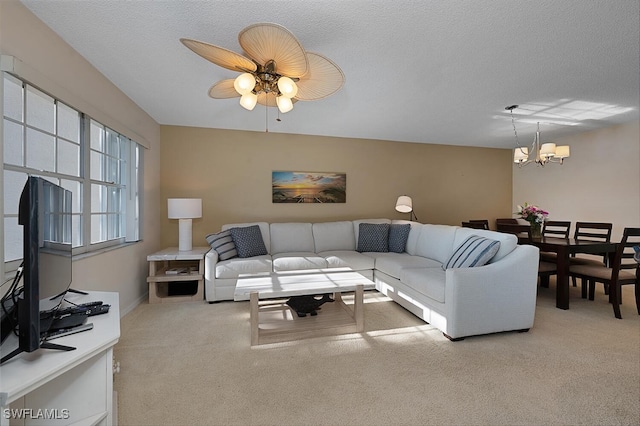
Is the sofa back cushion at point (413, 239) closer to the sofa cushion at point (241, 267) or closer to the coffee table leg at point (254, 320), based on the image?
the sofa cushion at point (241, 267)

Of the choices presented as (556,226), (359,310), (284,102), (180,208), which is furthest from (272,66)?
(556,226)

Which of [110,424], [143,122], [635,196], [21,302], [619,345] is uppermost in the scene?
[143,122]

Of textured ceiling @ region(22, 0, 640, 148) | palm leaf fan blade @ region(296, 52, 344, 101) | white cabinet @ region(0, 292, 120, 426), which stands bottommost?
white cabinet @ region(0, 292, 120, 426)

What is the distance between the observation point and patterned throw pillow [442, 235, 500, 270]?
2.51m

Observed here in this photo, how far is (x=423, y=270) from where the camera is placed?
295 centimetres

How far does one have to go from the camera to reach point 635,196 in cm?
398

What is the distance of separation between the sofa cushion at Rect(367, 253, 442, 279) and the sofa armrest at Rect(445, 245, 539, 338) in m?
0.81

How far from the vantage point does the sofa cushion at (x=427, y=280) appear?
8.14ft

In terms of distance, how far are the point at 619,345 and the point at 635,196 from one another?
3037 millimetres

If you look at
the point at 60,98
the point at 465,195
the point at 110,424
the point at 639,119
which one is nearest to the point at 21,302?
the point at 110,424

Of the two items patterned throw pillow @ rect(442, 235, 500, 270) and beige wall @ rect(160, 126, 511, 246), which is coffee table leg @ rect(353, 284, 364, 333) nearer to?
patterned throw pillow @ rect(442, 235, 500, 270)

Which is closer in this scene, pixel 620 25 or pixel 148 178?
pixel 620 25

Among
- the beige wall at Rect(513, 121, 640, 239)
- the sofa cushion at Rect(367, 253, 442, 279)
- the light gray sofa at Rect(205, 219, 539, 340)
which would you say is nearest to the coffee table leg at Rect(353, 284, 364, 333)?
the light gray sofa at Rect(205, 219, 539, 340)

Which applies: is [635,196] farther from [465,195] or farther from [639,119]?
[465,195]
